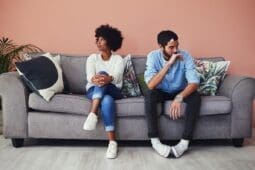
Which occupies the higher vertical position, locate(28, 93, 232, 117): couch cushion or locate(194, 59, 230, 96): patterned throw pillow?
locate(194, 59, 230, 96): patterned throw pillow

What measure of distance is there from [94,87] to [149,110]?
20.2 inches

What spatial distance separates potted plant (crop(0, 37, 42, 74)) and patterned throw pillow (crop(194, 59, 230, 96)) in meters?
1.67

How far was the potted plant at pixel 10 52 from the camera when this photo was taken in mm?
3481

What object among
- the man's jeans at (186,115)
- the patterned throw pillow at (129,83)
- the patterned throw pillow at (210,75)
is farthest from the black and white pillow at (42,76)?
the patterned throw pillow at (210,75)

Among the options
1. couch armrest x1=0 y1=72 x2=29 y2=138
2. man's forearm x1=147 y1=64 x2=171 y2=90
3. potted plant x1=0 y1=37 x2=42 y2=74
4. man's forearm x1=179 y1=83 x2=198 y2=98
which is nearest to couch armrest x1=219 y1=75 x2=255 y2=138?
man's forearm x1=179 y1=83 x2=198 y2=98

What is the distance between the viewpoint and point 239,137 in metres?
2.98

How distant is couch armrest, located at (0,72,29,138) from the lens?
2.90 metres

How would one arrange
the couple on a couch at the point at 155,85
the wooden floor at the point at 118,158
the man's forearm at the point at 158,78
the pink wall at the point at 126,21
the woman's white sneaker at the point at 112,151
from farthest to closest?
the pink wall at the point at 126,21 < the man's forearm at the point at 158,78 < the couple on a couch at the point at 155,85 < the woman's white sneaker at the point at 112,151 < the wooden floor at the point at 118,158

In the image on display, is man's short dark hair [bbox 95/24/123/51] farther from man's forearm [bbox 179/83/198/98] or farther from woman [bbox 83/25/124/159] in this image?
man's forearm [bbox 179/83/198/98]

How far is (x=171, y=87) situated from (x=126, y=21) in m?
1.06

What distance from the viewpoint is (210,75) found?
3.29 meters

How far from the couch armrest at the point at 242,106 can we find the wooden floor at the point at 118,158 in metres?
0.15

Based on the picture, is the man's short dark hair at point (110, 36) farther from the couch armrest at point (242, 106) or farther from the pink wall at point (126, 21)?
the couch armrest at point (242, 106)

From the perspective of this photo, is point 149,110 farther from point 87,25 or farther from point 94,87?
point 87,25
